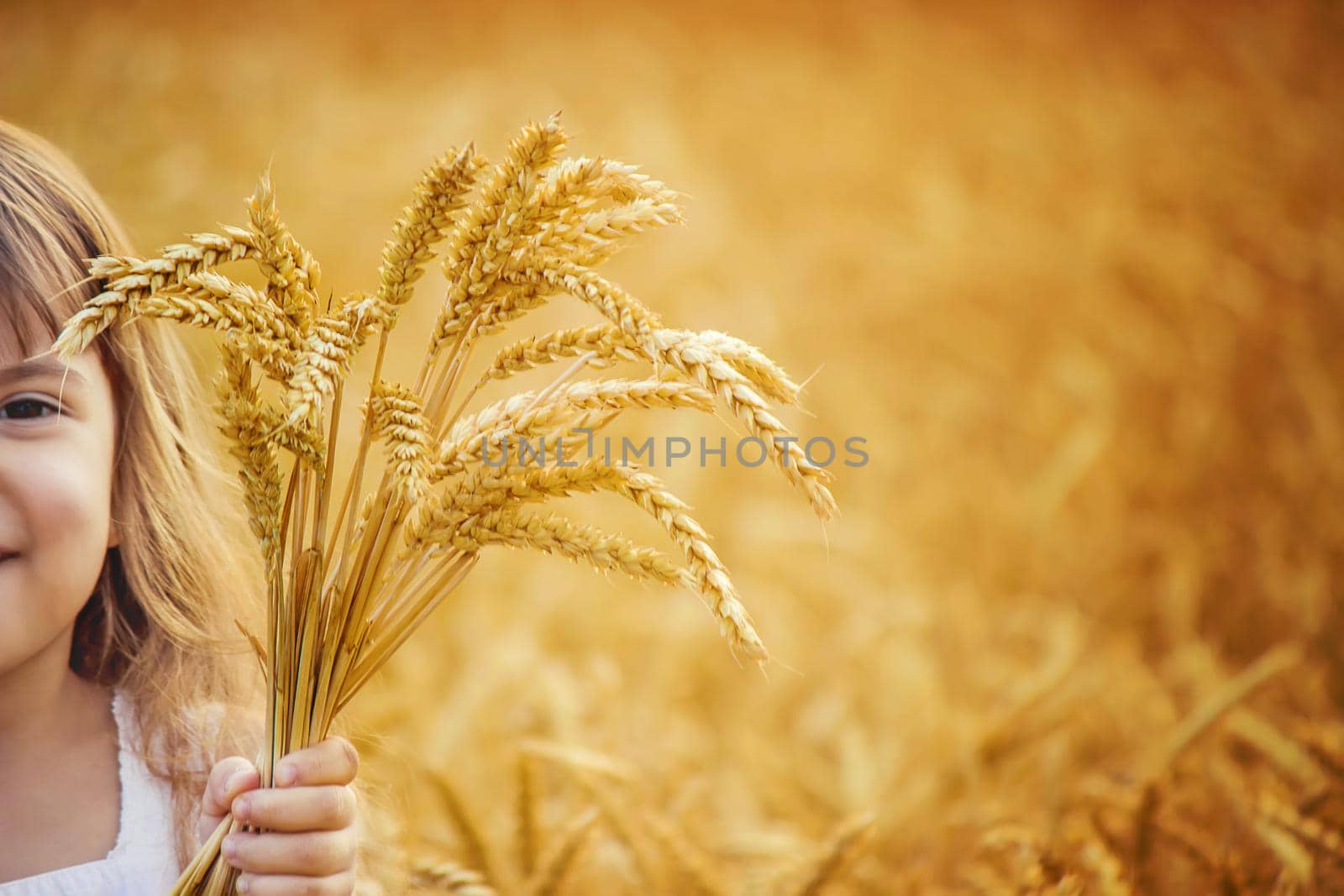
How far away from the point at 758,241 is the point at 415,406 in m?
2.53

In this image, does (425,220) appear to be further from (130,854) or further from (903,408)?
(903,408)

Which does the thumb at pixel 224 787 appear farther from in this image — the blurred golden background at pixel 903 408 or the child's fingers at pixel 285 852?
the blurred golden background at pixel 903 408

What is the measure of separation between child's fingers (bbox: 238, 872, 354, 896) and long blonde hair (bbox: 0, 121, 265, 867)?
31 centimetres

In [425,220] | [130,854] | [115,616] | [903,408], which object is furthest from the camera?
[903,408]

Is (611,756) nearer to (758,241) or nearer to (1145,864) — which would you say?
(1145,864)

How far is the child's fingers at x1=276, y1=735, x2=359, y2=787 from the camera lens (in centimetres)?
62

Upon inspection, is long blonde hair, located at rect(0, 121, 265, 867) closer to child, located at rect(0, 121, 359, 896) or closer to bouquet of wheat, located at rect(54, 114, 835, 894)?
child, located at rect(0, 121, 359, 896)

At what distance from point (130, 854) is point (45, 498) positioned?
351 millimetres

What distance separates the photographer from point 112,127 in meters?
1.97

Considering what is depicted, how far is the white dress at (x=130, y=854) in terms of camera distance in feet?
2.65

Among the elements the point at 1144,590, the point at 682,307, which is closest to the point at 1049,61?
the point at 682,307

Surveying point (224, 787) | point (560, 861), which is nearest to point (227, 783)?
point (224, 787)

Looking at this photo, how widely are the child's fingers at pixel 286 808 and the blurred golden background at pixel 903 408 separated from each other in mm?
275

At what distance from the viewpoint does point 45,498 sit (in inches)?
28.7
